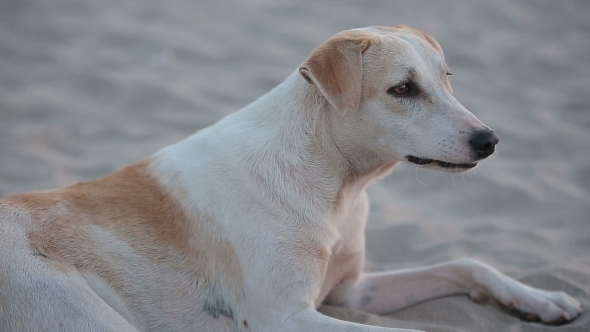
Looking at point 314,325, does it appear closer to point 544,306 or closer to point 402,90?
point 402,90

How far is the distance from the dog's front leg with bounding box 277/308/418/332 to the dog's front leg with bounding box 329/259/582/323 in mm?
841

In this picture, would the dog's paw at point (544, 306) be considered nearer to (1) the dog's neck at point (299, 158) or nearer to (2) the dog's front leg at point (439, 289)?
(2) the dog's front leg at point (439, 289)

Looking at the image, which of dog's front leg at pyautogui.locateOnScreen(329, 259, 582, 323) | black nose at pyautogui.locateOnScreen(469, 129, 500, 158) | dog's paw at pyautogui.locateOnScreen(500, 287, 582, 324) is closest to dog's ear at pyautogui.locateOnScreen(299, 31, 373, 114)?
black nose at pyautogui.locateOnScreen(469, 129, 500, 158)

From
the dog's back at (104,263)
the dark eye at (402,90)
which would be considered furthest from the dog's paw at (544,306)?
the dog's back at (104,263)

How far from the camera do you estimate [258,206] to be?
3.66 metres

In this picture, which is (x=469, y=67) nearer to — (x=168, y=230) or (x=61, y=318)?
(x=168, y=230)

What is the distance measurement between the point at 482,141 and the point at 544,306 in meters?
1.21

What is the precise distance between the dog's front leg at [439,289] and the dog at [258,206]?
1.74 ft

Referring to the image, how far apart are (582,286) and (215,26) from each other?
5789mm

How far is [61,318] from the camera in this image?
321 cm

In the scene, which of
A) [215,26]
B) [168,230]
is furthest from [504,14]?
[168,230]

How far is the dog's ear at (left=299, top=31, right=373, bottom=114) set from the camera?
3.48m

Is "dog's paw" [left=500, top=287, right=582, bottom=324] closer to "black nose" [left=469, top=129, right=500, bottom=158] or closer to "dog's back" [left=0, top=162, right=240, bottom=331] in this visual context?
"black nose" [left=469, top=129, right=500, bottom=158]

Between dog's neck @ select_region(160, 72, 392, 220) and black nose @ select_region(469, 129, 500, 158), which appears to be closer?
black nose @ select_region(469, 129, 500, 158)
